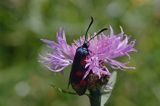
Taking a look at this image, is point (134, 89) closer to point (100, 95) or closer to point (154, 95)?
point (154, 95)

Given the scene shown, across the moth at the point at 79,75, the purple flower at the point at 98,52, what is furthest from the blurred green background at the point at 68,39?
the moth at the point at 79,75

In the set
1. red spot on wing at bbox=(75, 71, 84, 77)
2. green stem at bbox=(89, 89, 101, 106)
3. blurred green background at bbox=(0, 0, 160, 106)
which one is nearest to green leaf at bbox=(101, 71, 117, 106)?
green stem at bbox=(89, 89, 101, 106)

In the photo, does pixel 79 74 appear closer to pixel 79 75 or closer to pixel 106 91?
pixel 79 75

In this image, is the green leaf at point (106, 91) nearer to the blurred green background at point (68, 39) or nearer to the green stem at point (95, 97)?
the green stem at point (95, 97)

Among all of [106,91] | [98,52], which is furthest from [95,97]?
[98,52]

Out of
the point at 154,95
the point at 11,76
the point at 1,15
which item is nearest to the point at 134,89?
the point at 154,95

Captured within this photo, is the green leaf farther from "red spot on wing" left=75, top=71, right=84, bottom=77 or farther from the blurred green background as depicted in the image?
the blurred green background
